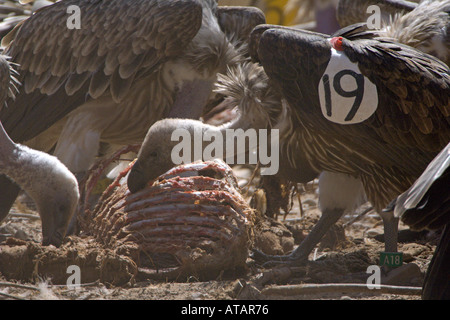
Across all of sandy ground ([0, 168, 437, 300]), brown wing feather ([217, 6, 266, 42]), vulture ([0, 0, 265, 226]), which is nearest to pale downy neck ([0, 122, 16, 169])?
sandy ground ([0, 168, 437, 300])

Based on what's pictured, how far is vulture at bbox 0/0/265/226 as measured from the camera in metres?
4.84

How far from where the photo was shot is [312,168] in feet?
14.3

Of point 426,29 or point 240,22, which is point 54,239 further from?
point 426,29

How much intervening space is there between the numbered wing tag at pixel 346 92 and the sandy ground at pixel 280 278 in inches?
32.7

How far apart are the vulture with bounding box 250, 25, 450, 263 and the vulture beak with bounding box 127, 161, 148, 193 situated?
0.90 meters

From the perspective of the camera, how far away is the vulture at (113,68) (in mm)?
4840

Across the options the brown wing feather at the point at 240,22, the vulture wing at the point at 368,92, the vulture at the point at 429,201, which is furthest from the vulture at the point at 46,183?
the vulture at the point at 429,201

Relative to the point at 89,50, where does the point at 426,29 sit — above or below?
above

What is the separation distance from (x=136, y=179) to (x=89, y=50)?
4.47 feet

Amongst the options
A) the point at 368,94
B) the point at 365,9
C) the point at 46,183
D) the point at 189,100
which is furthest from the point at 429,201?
the point at 365,9

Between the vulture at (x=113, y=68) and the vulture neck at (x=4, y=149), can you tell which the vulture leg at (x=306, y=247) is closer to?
the vulture at (x=113, y=68)

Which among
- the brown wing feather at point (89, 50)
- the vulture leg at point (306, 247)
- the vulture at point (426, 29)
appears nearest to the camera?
the vulture leg at point (306, 247)

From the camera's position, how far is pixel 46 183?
13.5 feet
